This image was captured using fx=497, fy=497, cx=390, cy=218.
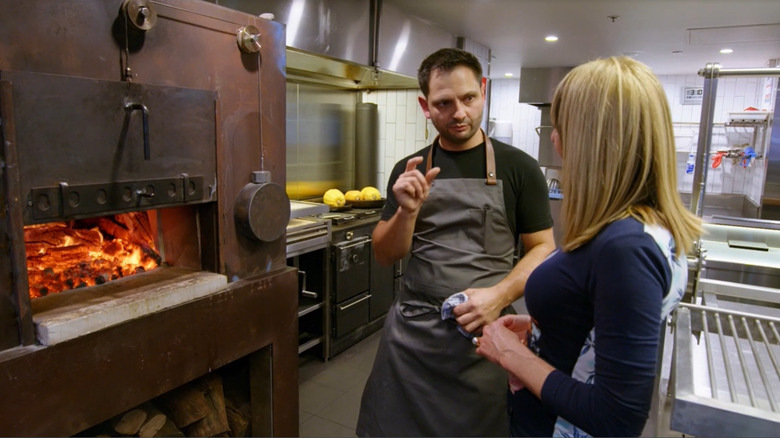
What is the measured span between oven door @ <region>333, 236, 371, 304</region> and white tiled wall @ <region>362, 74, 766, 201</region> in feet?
4.28

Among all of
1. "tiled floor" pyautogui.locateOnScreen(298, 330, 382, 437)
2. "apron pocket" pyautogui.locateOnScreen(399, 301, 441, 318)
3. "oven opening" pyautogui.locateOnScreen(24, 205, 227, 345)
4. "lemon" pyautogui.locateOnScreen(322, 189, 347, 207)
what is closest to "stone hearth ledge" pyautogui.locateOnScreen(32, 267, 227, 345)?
"oven opening" pyautogui.locateOnScreen(24, 205, 227, 345)

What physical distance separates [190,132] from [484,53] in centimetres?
394

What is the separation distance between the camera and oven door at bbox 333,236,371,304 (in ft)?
10.4

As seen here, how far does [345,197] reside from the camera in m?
3.99

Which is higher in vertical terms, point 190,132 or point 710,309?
point 190,132

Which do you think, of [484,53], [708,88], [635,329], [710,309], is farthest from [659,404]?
[484,53]

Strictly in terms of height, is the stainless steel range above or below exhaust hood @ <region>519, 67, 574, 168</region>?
below

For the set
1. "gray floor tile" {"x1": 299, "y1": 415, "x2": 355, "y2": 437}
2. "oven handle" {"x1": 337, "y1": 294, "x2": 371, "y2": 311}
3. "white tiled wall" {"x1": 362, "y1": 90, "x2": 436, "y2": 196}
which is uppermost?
"white tiled wall" {"x1": 362, "y1": 90, "x2": 436, "y2": 196}

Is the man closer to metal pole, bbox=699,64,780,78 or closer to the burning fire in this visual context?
metal pole, bbox=699,64,780,78

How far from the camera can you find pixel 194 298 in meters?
1.61

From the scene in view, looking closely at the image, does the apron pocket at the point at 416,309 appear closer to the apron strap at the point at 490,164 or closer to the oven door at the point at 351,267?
the apron strap at the point at 490,164

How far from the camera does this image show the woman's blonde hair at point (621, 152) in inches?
32.5

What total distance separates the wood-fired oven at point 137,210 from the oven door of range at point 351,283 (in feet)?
3.83

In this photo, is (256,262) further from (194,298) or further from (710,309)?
(710,309)
